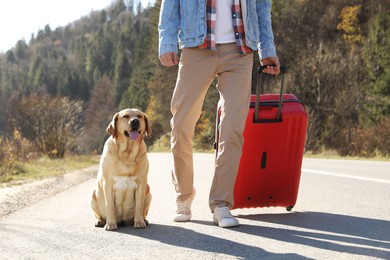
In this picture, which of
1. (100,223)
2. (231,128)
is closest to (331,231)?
(231,128)

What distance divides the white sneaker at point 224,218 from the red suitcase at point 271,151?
0.49 m

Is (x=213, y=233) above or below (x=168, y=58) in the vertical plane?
below

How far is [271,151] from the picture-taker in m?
5.32

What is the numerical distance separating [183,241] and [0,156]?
36.1 feet

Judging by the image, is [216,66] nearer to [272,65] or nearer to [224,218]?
[272,65]

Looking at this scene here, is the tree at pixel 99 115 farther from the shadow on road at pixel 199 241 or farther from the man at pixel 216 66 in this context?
the shadow on road at pixel 199 241

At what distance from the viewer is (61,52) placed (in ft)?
542

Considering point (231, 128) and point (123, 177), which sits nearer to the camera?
point (123, 177)

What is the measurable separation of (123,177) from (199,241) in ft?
2.87

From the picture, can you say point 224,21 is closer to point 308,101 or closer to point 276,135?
point 276,135

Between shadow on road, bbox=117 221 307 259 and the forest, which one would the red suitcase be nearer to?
shadow on road, bbox=117 221 307 259

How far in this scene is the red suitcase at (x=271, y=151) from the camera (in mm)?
5270

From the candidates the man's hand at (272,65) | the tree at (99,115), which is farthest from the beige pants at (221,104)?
the tree at (99,115)

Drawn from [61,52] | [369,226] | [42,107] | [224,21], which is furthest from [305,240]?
[61,52]
